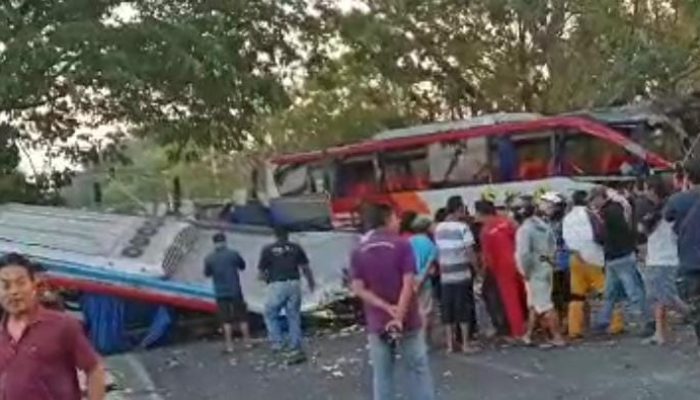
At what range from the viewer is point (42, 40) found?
1936 centimetres

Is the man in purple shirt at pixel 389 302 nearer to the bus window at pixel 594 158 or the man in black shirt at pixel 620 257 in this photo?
the man in black shirt at pixel 620 257

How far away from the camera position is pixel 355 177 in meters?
33.0

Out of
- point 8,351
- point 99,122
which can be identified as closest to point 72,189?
point 99,122

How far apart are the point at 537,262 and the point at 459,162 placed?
1666 cm

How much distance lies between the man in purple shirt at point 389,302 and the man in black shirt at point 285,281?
18.9 ft

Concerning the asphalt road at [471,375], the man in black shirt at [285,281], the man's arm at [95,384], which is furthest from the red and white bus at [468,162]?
the man's arm at [95,384]

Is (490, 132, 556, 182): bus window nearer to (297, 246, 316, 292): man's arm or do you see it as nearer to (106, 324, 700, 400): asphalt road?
(297, 246, 316, 292): man's arm

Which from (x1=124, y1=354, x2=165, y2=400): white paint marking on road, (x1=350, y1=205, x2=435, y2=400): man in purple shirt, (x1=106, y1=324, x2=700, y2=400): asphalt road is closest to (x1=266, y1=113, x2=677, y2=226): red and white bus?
(x1=124, y1=354, x2=165, y2=400): white paint marking on road

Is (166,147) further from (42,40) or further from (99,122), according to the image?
(42,40)

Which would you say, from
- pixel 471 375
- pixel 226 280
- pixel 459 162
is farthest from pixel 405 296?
pixel 459 162

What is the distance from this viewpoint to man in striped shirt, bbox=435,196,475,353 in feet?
45.6

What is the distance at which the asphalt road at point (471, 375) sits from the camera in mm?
11023

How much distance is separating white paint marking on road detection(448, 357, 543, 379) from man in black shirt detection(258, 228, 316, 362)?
6.95 feet

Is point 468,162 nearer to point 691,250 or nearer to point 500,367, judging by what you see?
point 500,367
